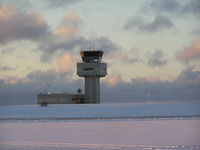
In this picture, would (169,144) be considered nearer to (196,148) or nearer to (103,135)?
(196,148)

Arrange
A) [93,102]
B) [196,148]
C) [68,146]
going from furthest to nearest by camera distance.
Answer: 1. [93,102]
2. [68,146]
3. [196,148]

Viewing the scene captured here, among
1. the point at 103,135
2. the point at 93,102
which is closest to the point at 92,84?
the point at 93,102

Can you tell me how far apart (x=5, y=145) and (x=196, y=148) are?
12.3 meters

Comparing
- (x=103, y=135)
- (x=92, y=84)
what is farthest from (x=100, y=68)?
(x=103, y=135)

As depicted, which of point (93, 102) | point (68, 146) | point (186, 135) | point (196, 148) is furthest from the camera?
point (93, 102)

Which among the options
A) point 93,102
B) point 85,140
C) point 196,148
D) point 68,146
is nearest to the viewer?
point 196,148

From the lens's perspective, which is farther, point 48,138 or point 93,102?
point 93,102

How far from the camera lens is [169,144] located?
2706 centimetres

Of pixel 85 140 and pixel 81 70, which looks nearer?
pixel 85 140

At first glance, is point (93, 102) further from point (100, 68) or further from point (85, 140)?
point (85, 140)

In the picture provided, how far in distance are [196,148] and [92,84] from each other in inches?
6675

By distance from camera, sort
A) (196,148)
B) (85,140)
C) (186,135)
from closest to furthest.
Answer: (196,148) → (85,140) → (186,135)

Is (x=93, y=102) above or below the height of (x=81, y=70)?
below

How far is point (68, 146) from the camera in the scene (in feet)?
88.7
